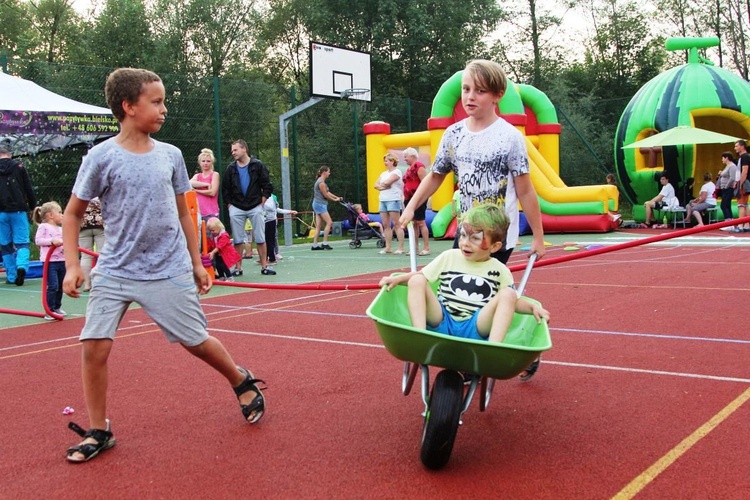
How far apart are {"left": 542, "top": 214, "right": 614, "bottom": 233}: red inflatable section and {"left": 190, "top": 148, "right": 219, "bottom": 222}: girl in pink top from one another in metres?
9.38

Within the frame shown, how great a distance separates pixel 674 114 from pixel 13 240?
53.7 feet

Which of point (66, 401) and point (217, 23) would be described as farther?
point (217, 23)

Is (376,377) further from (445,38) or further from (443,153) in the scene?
(445,38)

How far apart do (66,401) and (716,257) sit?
32.7 ft

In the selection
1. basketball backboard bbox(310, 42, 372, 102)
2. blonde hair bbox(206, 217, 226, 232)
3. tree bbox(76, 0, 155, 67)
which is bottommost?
blonde hair bbox(206, 217, 226, 232)

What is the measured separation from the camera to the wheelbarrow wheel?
9.91 ft

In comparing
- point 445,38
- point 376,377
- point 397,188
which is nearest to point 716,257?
point 397,188

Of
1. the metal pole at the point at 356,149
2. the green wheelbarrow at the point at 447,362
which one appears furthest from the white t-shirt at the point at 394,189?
the green wheelbarrow at the point at 447,362

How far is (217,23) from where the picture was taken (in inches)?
1331

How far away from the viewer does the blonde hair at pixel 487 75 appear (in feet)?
12.8

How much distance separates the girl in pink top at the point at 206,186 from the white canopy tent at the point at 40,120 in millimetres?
2881

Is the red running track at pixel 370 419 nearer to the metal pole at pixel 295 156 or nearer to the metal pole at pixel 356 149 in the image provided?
the metal pole at pixel 295 156

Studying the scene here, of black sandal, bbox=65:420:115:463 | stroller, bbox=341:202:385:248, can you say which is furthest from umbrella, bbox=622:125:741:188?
black sandal, bbox=65:420:115:463

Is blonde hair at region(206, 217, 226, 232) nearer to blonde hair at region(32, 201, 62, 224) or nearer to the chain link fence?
blonde hair at region(32, 201, 62, 224)
